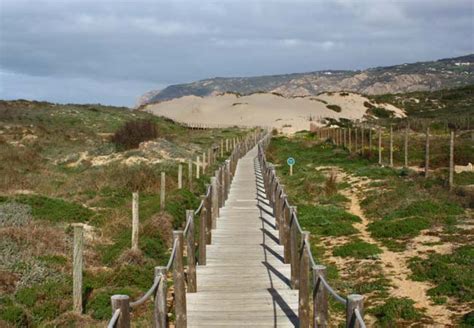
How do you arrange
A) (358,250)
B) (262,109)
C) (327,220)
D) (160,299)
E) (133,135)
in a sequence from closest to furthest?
1. (160,299)
2. (358,250)
3. (327,220)
4. (133,135)
5. (262,109)

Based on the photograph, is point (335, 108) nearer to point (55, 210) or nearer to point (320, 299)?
point (55, 210)

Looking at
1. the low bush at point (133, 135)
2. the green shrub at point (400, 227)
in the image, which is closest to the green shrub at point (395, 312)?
the green shrub at point (400, 227)

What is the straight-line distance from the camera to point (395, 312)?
9031mm

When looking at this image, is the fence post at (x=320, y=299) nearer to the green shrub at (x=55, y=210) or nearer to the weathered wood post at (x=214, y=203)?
the weathered wood post at (x=214, y=203)

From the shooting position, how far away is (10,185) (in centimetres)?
2081

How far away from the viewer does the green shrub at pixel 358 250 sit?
41.4 feet

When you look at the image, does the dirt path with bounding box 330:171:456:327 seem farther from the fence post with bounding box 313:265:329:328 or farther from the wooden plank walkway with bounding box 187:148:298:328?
the fence post with bounding box 313:265:329:328

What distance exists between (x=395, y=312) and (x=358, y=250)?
388 cm

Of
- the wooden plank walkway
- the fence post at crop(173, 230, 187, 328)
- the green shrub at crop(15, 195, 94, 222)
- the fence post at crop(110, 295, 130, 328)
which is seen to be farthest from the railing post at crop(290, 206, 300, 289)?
the green shrub at crop(15, 195, 94, 222)

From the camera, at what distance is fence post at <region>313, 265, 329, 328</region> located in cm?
612

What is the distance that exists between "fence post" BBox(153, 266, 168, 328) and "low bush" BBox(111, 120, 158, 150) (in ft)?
97.8

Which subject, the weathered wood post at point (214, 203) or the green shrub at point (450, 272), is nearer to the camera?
the green shrub at point (450, 272)

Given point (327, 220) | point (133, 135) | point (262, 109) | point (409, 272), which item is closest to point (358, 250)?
point (409, 272)

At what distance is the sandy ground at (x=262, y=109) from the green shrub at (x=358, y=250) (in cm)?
8722
